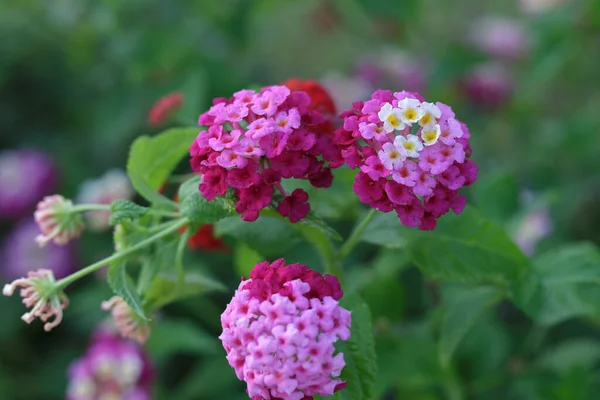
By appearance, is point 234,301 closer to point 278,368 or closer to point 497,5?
point 278,368

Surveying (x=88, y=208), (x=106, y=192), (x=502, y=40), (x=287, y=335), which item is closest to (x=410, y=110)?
(x=287, y=335)

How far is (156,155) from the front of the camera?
3.23 ft

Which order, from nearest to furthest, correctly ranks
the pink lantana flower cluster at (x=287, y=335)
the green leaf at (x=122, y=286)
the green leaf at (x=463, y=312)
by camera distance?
the pink lantana flower cluster at (x=287, y=335) → the green leaf at (x=122, y=286) → the green leaf at (x=463, y=312)

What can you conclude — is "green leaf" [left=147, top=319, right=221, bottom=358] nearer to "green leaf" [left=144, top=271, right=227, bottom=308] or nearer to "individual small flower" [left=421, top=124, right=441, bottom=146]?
"green leaf" [left=144, top=271, right=227, bottom=308]

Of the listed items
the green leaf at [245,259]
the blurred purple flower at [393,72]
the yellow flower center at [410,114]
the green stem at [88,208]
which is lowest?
the green leaf at [245,259]

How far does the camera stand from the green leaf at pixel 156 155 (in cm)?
95

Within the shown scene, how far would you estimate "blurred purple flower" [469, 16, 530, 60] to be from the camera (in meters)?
2.42

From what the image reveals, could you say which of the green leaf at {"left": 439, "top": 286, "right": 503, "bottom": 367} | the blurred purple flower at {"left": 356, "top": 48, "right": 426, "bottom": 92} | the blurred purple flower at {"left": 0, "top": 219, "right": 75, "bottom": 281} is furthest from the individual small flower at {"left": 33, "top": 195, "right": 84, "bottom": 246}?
the blurred purple flower at {"left": 356, "top": 48, "right": 426, "bottom": 92}

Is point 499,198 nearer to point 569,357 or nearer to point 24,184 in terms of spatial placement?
point 569,357

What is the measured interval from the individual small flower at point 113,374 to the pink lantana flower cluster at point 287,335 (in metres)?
0.74

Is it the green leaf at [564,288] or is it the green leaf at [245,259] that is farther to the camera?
the green leaf at [245,259]

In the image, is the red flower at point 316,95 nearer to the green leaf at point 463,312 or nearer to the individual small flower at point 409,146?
the individual small flower at point 409,146

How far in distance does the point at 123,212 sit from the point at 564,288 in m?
0.60

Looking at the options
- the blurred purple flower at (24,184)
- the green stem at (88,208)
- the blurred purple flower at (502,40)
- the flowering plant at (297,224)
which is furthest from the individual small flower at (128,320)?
the blurred purple flower at (502,40)
